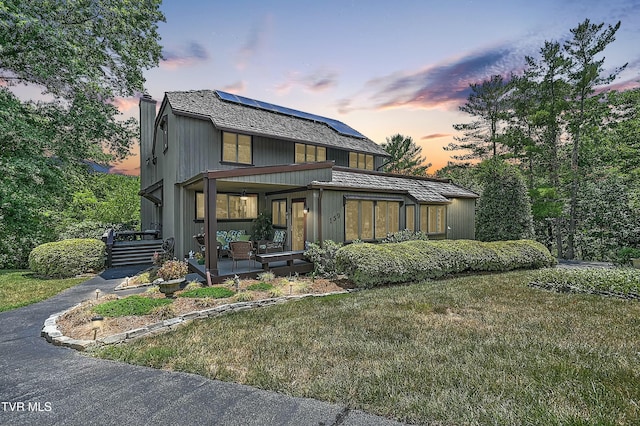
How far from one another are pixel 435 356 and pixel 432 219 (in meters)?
12.5

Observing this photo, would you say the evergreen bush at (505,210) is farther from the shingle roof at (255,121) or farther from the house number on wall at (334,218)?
the house number on wall at (334,218)

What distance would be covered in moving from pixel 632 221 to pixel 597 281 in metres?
11.3

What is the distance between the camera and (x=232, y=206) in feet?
45.2

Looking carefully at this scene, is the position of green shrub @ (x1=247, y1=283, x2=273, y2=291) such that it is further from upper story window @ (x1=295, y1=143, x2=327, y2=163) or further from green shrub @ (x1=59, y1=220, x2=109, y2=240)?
green shrub @ (x1=59, y1=220, x2=109, y2=240)

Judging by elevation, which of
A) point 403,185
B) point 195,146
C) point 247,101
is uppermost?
point 247,101

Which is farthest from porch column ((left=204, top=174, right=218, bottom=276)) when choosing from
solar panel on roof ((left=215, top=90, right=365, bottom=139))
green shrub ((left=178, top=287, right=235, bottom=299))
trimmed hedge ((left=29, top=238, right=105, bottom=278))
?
solar panel on roof ((left=215, top=90, right=365, bottom=139))

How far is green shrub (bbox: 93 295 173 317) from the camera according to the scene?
6368mm

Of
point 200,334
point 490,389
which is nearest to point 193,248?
point 200,334

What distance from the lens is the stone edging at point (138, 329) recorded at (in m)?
5.08

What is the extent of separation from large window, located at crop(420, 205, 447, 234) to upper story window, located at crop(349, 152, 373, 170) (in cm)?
→ 515

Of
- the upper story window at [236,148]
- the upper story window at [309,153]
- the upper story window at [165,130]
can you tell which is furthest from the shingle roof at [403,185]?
the upper story window at [165,130]

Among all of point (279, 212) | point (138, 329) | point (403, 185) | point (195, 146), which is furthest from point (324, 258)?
point (195, 146)

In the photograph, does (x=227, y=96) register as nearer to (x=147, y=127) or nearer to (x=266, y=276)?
(x=147, y=127)

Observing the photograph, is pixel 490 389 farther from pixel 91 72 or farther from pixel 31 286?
pixel 91 72
